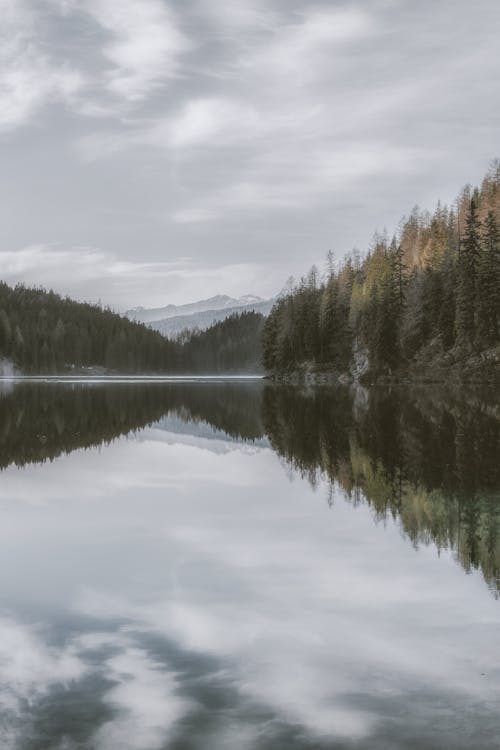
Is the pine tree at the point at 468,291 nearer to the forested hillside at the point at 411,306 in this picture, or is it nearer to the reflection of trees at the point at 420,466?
the forested hillside at the point at 411,306

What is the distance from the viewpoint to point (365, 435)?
1309 inches

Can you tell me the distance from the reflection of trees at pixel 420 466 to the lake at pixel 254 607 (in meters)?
0.10

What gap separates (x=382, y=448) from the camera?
90.9 feet

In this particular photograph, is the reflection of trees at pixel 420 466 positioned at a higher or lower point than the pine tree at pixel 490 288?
lower

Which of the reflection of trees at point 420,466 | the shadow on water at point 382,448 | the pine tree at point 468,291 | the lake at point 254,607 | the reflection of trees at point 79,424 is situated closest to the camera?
the lake at point 254,607

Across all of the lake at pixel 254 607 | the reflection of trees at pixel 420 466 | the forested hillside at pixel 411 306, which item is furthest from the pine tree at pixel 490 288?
the lake at pixel 254 607

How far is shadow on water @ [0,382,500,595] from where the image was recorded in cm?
1495

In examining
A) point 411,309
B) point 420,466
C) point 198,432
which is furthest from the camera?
point 411,309

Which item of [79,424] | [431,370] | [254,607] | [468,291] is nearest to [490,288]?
[468,291]

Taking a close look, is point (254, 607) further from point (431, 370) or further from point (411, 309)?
point (411, 309)

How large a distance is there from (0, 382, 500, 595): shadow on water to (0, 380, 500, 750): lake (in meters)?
0.13

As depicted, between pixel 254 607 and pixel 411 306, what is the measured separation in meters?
117

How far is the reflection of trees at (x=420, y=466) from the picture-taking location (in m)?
14.1

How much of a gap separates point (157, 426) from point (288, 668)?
35015mm
